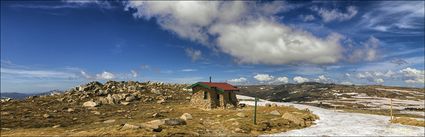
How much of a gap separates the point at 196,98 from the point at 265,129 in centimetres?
2216

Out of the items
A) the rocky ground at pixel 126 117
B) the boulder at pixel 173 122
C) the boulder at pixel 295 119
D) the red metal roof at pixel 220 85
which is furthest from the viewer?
the red metal roof at pixel 220 85

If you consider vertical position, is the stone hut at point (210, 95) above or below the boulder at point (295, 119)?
above

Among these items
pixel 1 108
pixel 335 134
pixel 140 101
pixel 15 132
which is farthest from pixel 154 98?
pixel 335 134

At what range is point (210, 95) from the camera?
176 ft

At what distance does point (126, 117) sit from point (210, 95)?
14.4 m

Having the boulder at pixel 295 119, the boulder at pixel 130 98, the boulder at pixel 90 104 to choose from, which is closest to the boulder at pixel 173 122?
the boulder at pixel 295 119

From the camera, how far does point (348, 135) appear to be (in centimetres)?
3105

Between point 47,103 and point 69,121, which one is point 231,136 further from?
point 47,103

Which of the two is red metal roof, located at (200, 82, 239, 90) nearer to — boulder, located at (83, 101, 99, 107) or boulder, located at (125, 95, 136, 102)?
boulder, located at (125, 95, 136, 102)

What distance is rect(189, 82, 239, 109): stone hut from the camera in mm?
53850

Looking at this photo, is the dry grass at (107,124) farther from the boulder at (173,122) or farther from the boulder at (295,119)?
the boulder at (173,122)

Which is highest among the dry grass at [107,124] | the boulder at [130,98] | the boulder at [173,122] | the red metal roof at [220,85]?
the red metal roof at [220,85]

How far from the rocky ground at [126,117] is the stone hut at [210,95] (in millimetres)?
1670

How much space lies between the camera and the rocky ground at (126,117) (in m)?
31.5
